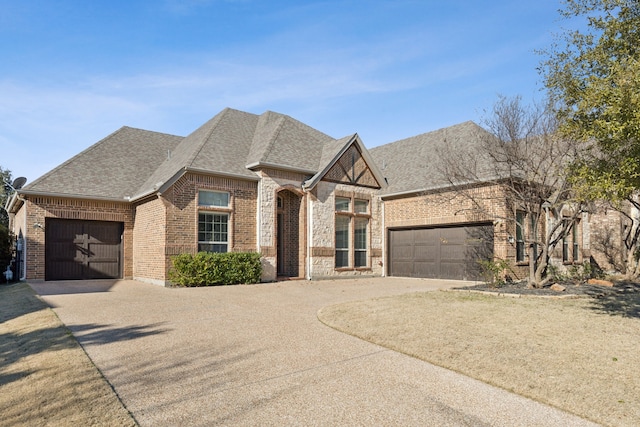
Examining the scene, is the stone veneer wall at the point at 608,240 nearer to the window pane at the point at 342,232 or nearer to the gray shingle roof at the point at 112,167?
the window pane at the point at 342,232

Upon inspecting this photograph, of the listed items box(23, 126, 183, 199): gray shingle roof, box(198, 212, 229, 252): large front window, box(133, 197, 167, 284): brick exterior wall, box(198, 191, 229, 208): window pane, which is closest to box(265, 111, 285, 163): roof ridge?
box(198, 191, 229, 208): window pane

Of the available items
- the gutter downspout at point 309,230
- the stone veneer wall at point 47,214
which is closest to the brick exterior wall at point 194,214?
the gutter downspout at point 309,230

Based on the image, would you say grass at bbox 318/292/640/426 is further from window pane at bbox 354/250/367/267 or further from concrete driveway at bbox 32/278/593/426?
window pane at bbox 354/250/367/267

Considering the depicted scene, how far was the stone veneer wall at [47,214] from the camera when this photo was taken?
14969 mm

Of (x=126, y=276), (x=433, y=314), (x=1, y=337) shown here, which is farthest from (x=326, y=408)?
(x=126, y=276)

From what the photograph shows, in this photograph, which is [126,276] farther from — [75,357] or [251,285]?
[75,357]

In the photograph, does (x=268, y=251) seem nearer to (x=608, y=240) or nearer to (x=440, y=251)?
(x=440, y=251)

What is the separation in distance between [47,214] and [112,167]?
3.30 m

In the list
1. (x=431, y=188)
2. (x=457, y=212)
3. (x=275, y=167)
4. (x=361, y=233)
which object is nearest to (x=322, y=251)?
(x=361, y=233)

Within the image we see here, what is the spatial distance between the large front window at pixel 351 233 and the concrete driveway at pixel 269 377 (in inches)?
361

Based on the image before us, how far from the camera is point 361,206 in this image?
18.9 metres

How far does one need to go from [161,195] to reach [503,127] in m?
11.2

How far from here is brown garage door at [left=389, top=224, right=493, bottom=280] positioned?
15.6m

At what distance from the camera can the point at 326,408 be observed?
157 inches
